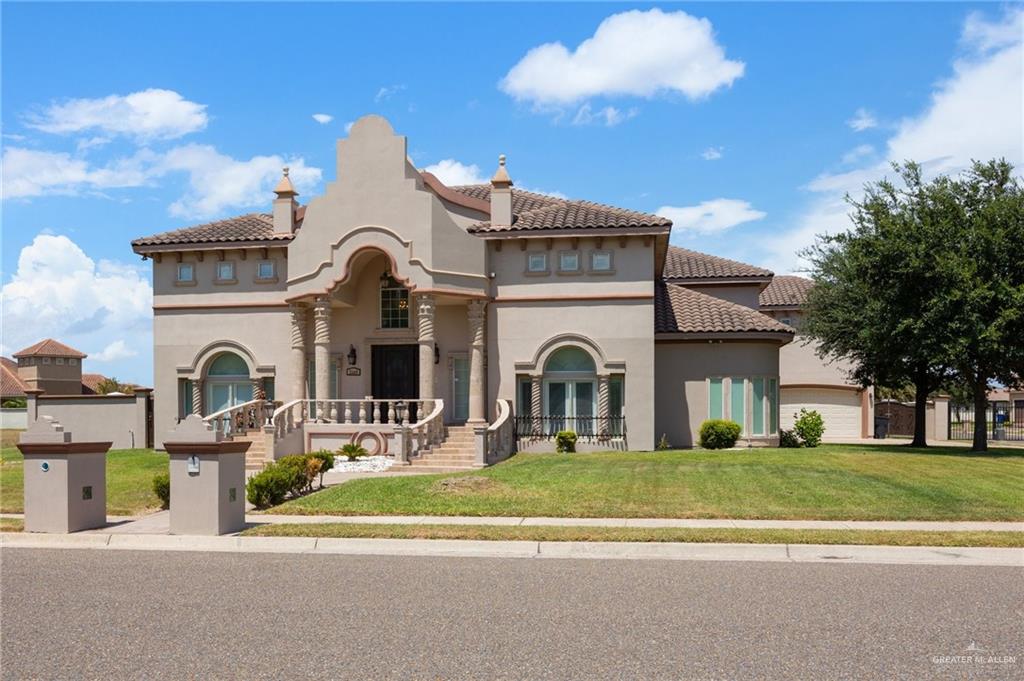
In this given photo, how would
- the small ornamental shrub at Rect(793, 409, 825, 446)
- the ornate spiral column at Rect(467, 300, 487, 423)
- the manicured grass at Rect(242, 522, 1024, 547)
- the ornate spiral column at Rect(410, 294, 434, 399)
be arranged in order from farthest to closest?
1. the small ornamental shrub at Rect(793, 409, 825, 446)
2. the ornate spiral column at Rect(467, 300, 487, 423)
3. the ornate spiral column at Rect(410, 294, 434, 399)
4. the manicured grass at Rect(242, 522, 1024, 547)

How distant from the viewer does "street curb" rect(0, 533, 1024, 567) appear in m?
11.9

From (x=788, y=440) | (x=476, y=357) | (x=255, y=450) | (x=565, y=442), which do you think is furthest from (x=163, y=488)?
(x=788, y=440)

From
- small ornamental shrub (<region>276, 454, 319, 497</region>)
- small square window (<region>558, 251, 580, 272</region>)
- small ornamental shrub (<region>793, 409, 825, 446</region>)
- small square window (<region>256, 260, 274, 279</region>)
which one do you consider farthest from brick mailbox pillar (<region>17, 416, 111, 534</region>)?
small ornamental shrub (<region>793, 409, 825, 446</region>)

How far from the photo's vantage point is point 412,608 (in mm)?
9062

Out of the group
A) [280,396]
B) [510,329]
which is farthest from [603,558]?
[280,396]

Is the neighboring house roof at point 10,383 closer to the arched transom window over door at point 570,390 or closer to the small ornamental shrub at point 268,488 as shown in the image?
the arched transom window over door at point 570,390

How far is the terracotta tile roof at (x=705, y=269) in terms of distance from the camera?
120ft

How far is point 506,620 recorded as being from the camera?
856 cm

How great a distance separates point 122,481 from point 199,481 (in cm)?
884

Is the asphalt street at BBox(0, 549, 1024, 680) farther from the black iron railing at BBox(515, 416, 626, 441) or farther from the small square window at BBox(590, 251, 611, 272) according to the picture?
the small square window at BBox(590, 251, 611, 272)

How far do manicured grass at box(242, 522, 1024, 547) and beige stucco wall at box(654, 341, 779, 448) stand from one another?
617 inches

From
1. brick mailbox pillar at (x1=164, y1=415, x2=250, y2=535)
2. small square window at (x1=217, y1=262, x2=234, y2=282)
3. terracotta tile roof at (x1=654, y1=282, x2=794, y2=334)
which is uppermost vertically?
small square window at (x1=217, y1=262, x2=234, y2=282)

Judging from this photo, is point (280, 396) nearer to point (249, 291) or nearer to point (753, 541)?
point (249, 291)

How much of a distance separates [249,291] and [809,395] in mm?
28732
